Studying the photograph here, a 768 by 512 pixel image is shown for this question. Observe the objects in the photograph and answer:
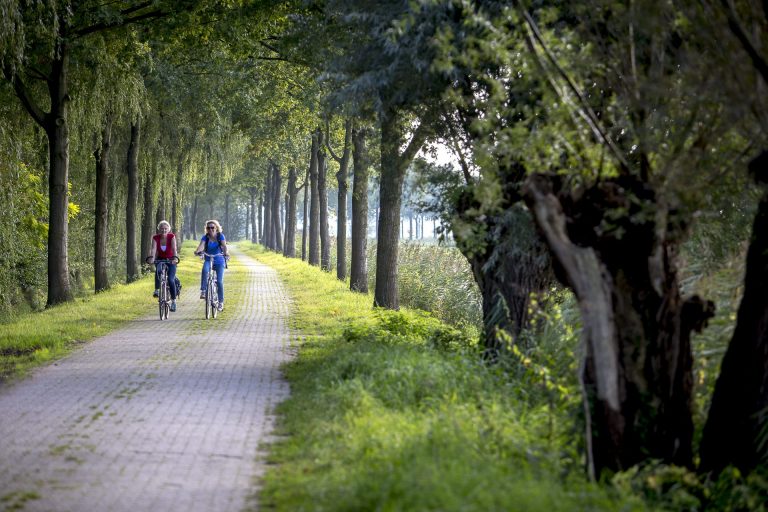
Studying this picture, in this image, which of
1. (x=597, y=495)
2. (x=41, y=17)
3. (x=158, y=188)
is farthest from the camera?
(x=158, y=188)

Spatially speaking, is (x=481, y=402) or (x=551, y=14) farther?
(x=481, y=402)

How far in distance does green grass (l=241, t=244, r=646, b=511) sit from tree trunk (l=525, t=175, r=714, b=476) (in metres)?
0.46

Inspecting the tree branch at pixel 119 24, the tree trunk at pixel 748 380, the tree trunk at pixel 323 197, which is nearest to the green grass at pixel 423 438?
the tree trunk at pixel 748 380

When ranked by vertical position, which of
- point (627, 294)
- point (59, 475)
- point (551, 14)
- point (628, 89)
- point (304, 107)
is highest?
point (304, 107)

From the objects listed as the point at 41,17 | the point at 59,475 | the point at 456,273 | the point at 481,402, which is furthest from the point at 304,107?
the point at 59,475

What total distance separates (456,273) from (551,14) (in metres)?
16.1

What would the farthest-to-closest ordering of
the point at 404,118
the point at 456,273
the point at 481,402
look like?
the point at 456,273
the point at 404,118
the point at 481,402

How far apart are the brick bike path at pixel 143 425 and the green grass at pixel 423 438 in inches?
15.1

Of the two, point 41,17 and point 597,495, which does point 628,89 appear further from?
point 41,17

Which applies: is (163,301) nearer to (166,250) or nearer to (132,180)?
(166,250)

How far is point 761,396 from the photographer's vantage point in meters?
6.69

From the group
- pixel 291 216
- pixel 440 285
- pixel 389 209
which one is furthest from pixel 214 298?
pixel 291 216

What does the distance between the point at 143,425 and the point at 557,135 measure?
434cm

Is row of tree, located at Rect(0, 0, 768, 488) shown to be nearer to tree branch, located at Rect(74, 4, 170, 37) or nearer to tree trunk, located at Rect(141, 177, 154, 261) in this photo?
tree branch, located at Rect(74, 4, 170, 37)
